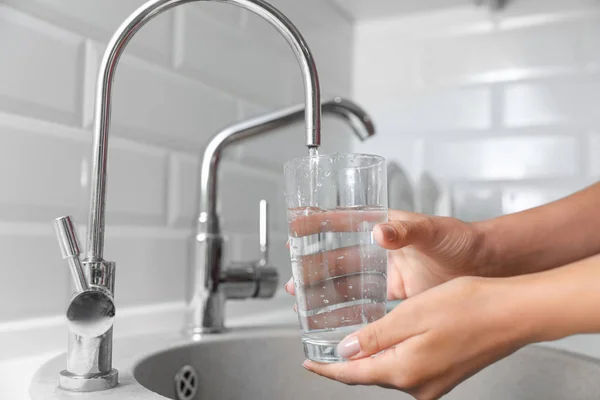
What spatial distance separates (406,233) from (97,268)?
24 centimetres

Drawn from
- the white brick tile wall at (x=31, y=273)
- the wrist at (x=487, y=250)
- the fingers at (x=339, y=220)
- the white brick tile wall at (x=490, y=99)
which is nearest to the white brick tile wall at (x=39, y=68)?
the white brick tile wall at (x=31, y=273)

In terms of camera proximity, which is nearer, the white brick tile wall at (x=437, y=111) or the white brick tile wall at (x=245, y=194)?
the white brick tile wall at (x=245, y=194)

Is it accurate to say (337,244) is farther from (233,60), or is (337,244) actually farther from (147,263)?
(233,60)

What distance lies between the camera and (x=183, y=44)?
0.89 metres

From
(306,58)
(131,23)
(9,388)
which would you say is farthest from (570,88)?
(9,388)

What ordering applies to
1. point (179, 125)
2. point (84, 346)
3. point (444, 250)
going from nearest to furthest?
1. point (84, 346)
2. point (444, 250)
3. point (179, 125)

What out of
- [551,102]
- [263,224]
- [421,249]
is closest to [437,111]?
[551,102]

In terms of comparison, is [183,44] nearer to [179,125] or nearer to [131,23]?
[179,125]

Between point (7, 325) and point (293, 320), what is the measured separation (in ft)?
1.44

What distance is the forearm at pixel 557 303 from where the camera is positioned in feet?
1.38

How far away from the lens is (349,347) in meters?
0.46

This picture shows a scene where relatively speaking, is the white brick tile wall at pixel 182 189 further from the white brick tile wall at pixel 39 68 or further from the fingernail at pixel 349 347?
the fingernail at pixel 349 347

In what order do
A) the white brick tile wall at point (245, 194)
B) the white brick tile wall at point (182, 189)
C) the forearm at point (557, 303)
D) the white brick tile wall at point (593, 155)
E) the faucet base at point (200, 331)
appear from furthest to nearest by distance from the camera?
the white brick tile wall at point (593, 155), the white brick tile wall at point (245, 194), the white brick tile wall at point (182, 189), the faucet base at point (200, 331), the forearm at point (557, 303)

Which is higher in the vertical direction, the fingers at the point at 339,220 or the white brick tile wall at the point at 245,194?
the white brick tile wall at the point at 245,194
